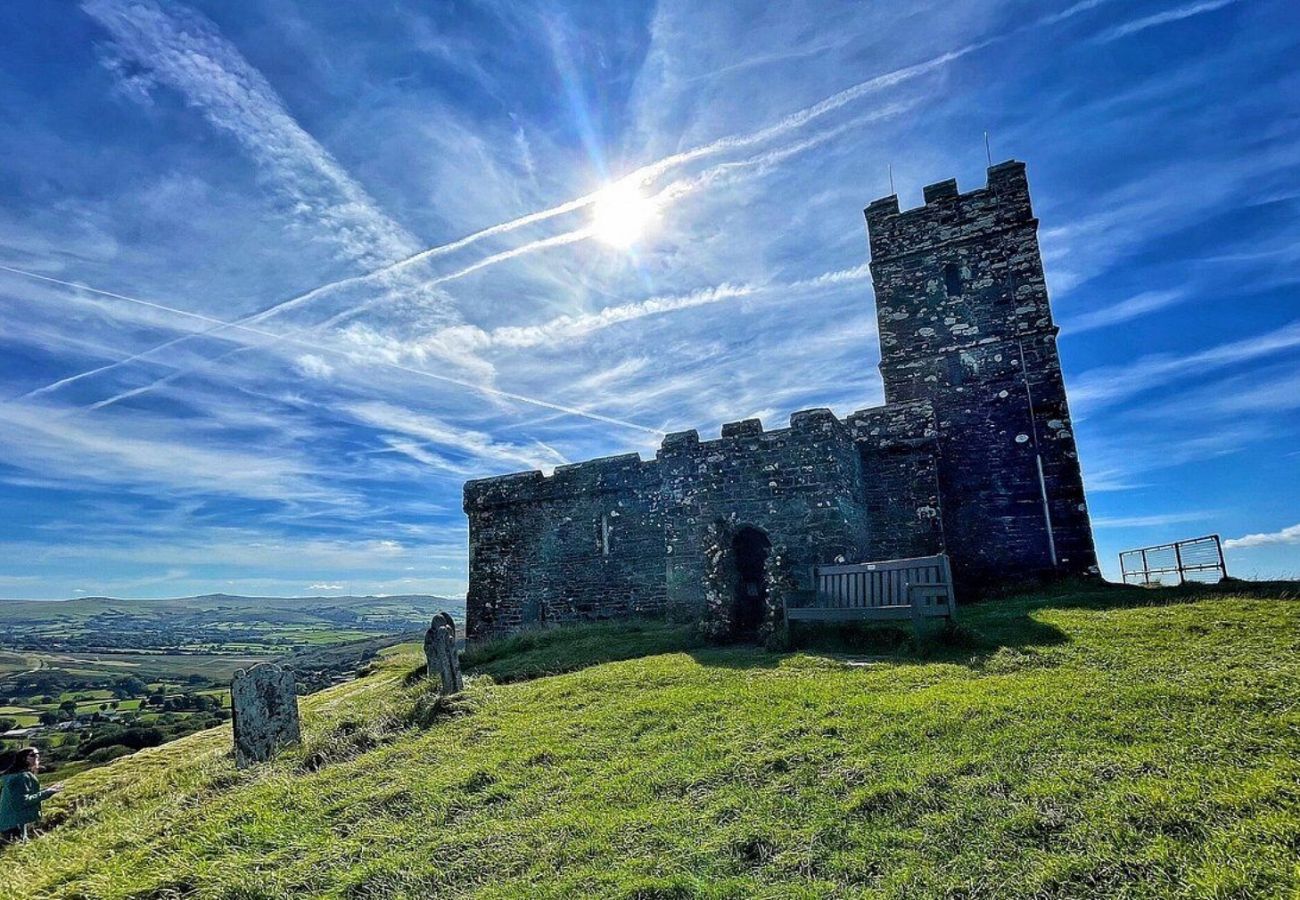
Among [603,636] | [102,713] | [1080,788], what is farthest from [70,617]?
[1080,788]

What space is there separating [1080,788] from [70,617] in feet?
851

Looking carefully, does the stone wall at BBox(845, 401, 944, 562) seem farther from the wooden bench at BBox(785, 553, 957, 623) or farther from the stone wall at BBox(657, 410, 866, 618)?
the wooden bench at BBox(785, 553, 957, 623)

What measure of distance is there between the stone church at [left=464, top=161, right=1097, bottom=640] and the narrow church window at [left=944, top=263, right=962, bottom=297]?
53 mm

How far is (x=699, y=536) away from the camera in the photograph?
15680 mm

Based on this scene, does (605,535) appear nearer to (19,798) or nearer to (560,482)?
(560,482)

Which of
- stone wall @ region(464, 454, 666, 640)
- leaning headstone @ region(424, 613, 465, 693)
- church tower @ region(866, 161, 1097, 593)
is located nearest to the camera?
leaning headstone @ region(424, 613, 465, 693)

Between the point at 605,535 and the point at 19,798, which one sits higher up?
the point at 605,535

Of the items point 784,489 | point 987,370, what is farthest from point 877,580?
point 987,370

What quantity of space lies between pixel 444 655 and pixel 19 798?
224 inches

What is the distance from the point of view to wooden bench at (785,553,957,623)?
420 inches

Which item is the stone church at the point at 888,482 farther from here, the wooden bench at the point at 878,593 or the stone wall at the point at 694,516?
the wooden bench at the point at 878,593

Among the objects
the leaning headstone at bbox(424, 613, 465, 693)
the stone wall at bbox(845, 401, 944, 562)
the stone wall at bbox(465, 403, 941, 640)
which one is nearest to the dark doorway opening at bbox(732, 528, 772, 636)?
the stone wall at bbox(465, 403, 941, 640)

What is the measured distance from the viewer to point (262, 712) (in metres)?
9.79

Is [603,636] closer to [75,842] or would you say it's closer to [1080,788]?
[75,842]
